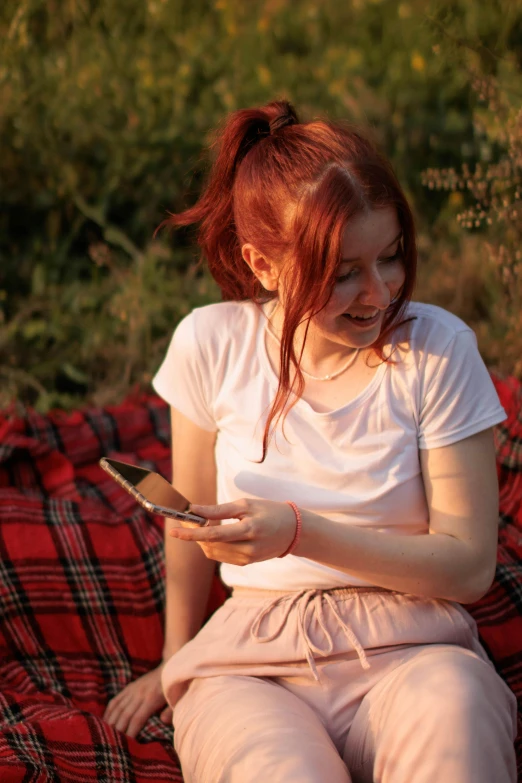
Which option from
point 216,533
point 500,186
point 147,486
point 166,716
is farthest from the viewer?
point 500,186

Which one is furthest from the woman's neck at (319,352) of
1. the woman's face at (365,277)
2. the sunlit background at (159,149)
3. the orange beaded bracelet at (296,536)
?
the sunlit background at (159,149)

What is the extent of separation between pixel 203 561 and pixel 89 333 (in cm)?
174

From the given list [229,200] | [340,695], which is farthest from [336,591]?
[229,200]

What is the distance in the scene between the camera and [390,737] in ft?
5.12

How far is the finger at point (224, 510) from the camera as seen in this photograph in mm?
1578

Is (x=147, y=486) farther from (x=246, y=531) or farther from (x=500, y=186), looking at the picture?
(x=500, y=186)

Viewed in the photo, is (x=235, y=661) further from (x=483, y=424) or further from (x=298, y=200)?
(x=298, y=200)

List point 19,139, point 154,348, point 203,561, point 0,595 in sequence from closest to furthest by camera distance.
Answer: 1. point 203,561
2. point 0,595
3. point 154,348
4. point 19,139

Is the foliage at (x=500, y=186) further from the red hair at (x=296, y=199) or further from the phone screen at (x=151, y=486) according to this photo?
the phone screen at (x=151, y=486)

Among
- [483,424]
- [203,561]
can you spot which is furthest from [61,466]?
[483,424]

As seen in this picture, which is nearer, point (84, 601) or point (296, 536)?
point (296, 536)

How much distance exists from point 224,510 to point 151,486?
170 millimetres

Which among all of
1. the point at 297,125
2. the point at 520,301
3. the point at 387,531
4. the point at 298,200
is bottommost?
the point at 387,531

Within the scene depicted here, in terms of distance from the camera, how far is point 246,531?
156 centimetres
